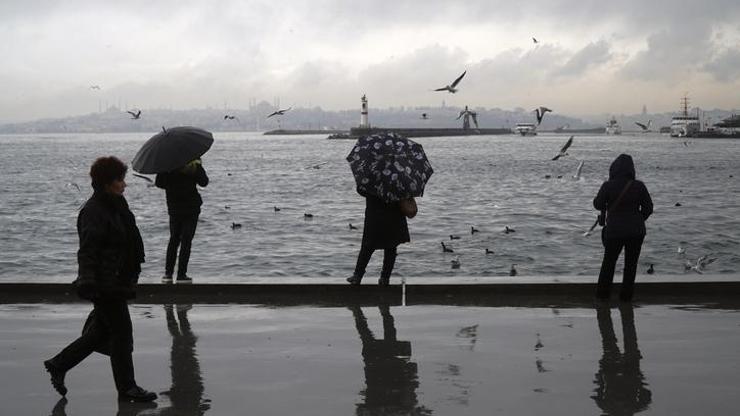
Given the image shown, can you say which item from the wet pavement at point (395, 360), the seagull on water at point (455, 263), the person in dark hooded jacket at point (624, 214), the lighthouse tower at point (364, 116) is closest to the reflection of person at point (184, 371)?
the wet pavement at point (395, 360)

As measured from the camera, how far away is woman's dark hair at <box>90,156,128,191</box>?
548 cm

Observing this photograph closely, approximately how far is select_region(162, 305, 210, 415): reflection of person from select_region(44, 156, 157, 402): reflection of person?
0.22m

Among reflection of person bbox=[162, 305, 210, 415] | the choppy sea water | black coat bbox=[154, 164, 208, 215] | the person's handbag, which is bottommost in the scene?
the choppy sea water

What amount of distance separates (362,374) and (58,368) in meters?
1.99

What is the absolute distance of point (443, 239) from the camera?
84.6ft

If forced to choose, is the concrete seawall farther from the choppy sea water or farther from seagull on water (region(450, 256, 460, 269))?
seagull on water (region(450, 256, 460, 269))

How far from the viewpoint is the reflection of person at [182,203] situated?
9.36 meters

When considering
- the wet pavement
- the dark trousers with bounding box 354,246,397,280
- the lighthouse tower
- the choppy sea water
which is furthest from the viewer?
the lighthouse tower

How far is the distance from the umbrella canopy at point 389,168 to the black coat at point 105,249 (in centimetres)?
350

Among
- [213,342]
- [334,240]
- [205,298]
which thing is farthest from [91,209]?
[334,240]

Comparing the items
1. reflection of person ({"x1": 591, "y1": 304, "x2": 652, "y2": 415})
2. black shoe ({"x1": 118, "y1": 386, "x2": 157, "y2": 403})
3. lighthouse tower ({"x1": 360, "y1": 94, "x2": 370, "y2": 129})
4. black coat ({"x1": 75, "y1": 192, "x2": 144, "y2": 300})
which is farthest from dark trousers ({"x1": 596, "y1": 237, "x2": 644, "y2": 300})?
lighthouse tower ({"x1": 360, "y1": 94, "x2": 370, "y2": 129})

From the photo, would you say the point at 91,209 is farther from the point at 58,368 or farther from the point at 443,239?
the point at 443,239

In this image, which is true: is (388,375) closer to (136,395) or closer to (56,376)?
(136,395)

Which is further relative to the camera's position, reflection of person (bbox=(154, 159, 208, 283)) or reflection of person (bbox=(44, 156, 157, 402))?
reflection of person (bbox=(154, 159, 208, 283))
